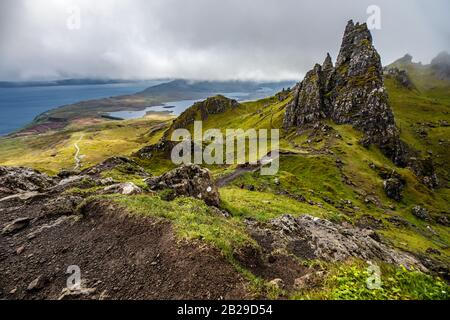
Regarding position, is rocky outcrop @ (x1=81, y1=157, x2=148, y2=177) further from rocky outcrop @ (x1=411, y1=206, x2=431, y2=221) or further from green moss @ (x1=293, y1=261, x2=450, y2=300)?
rocky outcrop @ (x1=411, y1=206, x2=431, y2=221)

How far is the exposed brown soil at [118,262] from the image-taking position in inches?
469

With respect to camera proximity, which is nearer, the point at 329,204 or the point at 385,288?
the point at 385,288

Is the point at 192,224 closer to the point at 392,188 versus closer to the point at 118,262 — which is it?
the point at 118,262

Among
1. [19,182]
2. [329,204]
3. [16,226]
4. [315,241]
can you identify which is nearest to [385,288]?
[315,241]

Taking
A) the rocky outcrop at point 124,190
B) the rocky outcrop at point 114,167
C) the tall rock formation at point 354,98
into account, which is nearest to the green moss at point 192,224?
the rocky outcrop at point 124,190

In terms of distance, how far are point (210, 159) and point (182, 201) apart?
70903 millimetres

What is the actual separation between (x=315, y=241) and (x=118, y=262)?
16.3 meters

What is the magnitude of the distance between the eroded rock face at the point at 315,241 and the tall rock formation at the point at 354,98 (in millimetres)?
85612

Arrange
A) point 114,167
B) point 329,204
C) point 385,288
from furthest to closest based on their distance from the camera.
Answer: point 329,204 < point 114,167 < point 385,288

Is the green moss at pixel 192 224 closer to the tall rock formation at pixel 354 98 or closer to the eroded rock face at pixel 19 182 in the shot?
the eroded rock face at pixel 19 182

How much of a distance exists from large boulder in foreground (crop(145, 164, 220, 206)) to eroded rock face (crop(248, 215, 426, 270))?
23.6 feet

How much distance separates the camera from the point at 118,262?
13930mm
